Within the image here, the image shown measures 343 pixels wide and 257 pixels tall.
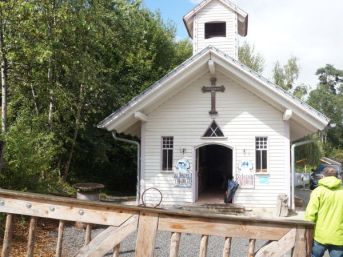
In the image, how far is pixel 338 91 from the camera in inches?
2872

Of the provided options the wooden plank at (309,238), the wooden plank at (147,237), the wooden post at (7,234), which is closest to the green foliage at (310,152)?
the wooden plank at (309,238)

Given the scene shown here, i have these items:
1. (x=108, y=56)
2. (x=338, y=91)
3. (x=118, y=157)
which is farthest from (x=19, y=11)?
(x=338, y=91)

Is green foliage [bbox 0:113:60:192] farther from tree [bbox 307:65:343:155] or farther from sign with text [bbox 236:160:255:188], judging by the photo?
tree [bbox 307:65:343:155]

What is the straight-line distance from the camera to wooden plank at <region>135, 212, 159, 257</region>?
3.39 meters

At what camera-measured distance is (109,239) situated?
3492 mm

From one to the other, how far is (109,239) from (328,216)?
9.94 ft

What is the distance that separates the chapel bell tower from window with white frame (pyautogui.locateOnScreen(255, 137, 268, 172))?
13.5 feet

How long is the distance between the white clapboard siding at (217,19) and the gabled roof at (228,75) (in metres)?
2.77

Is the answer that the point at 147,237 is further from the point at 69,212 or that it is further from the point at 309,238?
the point at 309,238

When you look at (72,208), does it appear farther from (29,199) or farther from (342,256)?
(342,256)

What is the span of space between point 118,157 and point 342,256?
56.7 feet

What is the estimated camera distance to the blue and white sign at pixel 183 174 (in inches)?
536

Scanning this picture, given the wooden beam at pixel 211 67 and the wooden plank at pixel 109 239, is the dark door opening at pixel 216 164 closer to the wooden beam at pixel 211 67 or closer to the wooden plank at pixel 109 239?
the wooden beam at pixel 211 67

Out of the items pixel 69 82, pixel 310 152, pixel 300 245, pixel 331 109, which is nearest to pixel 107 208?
pixel 300 245
